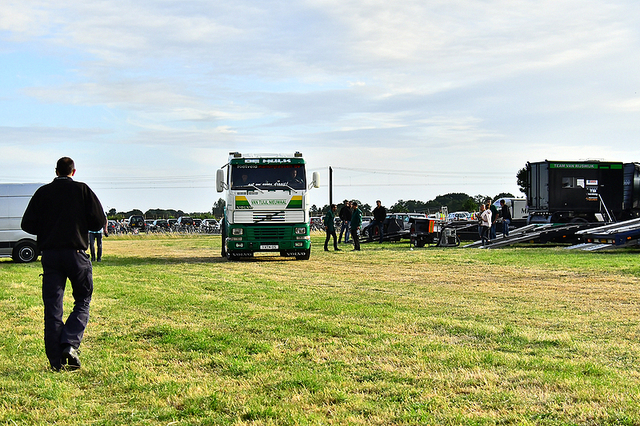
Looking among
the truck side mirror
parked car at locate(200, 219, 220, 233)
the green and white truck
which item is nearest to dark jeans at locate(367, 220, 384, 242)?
the green and white truck

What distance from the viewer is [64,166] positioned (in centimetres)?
606

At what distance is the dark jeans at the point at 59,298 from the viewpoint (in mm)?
5812

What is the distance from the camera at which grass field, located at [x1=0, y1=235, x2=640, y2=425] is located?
14.5 ft

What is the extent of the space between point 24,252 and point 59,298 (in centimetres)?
1625

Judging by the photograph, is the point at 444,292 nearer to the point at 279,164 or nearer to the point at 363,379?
the point at 363,379

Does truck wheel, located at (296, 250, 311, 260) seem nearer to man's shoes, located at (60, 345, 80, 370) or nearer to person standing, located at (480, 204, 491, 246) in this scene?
person standing, located at (480, 204, 491, 246)

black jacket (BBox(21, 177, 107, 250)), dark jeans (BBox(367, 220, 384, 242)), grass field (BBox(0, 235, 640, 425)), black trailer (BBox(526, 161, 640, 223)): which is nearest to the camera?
grass field (BBox(0, 235, 640, 425))

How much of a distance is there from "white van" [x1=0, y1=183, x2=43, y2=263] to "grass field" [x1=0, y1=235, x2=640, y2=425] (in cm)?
943

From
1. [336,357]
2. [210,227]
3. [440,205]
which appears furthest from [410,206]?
[336,357]

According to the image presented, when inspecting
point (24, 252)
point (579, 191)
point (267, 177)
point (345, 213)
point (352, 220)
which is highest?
point (267, 177)

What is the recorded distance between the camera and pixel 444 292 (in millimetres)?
11094

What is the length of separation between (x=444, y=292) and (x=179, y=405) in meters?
7.11

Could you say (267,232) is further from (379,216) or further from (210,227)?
(210,227)

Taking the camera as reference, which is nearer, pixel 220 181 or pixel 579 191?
pixel 220 181
